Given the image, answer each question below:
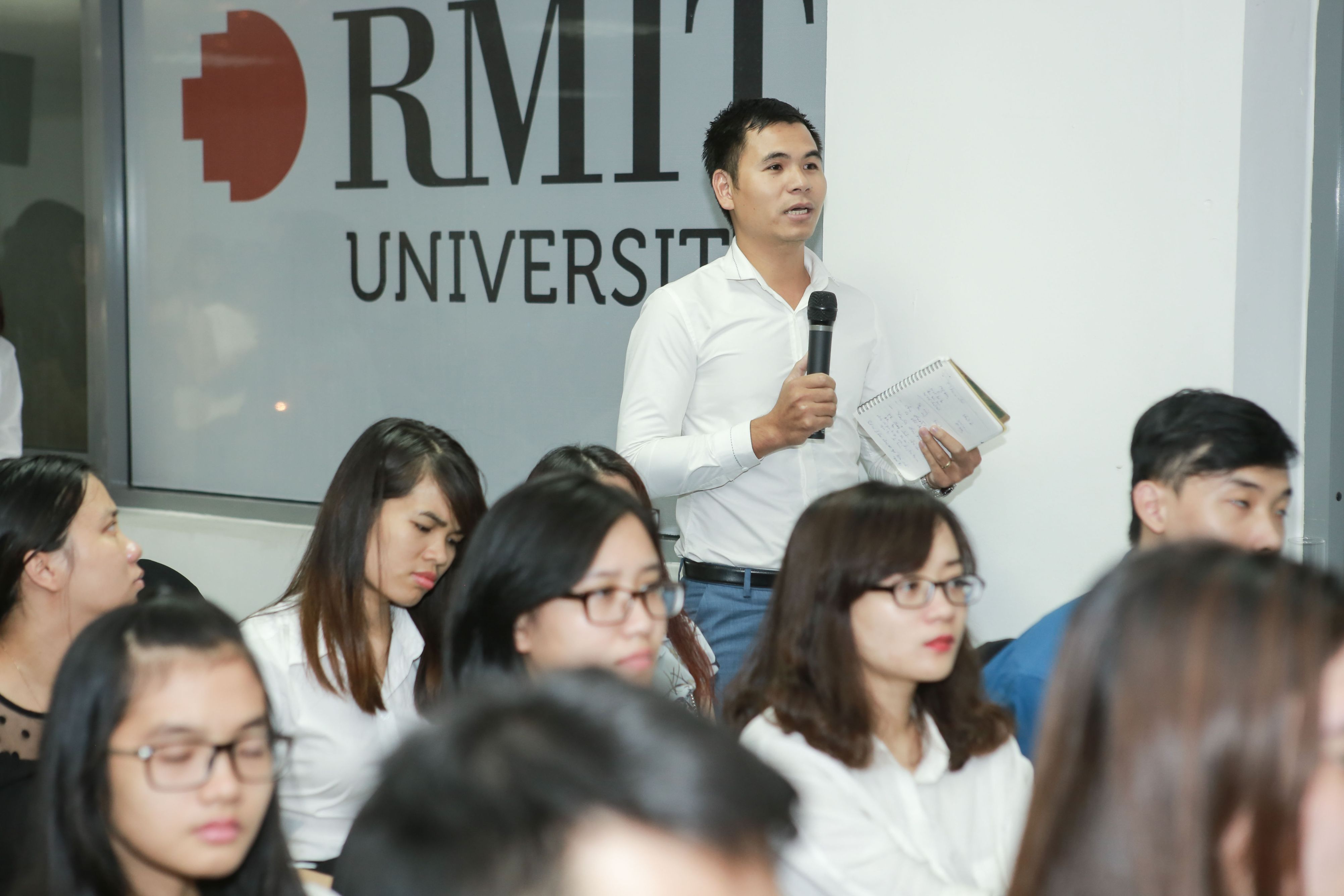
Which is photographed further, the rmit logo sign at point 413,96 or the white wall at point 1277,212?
the rmit logo sign at point 413,96

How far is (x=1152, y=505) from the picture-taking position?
2232mm

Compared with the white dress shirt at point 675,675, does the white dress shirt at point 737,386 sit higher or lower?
higher

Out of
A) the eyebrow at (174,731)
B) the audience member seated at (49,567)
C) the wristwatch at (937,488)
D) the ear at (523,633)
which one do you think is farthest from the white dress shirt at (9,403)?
the eyebrow at (174,731)

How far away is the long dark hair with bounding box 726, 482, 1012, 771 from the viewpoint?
175 cm

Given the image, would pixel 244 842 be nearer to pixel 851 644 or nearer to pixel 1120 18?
pixel 851 644

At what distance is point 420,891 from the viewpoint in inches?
22.7

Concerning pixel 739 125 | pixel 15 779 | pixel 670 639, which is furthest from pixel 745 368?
pixel 15 779

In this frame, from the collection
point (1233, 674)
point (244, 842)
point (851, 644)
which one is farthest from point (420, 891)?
point (851, 644)

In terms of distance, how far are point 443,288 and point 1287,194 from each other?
7.81ft

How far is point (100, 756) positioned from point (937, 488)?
178 cm

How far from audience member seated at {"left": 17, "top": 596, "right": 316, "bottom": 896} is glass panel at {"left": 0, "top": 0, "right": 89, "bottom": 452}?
3770 millimetres

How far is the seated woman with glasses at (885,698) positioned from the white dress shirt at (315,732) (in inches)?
26.1

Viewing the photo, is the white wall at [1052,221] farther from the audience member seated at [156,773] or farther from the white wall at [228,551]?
the white wall at [228,551]

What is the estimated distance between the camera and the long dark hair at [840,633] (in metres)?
1.75
